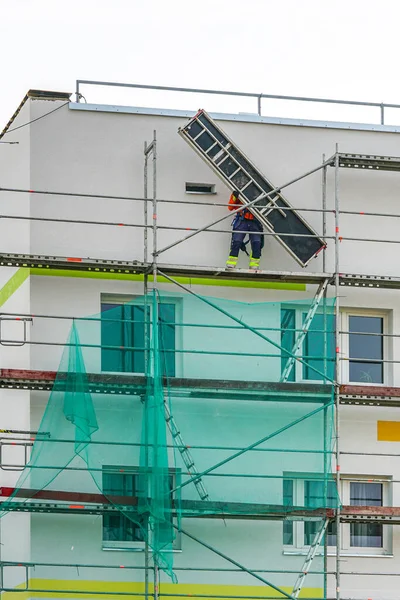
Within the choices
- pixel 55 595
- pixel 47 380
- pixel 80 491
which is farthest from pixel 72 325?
pixel 55 595

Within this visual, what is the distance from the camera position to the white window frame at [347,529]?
23.4 metres

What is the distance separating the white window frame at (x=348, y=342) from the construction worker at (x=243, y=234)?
1582 mm

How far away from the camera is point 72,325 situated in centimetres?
2289

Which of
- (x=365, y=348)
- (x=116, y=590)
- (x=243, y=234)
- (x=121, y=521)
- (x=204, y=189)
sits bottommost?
(x=116, y=590)

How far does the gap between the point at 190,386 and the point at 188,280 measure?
1694 millimetres

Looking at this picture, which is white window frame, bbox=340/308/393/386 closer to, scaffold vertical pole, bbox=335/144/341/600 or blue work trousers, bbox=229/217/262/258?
scaffold vertical pole, bbox=335/144/341/600

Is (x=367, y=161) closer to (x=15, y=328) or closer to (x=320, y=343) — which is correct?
(x=320, y=343)

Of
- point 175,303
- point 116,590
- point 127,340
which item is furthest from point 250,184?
point 116,590

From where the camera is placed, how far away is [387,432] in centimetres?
2402

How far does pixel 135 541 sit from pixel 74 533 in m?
0.89

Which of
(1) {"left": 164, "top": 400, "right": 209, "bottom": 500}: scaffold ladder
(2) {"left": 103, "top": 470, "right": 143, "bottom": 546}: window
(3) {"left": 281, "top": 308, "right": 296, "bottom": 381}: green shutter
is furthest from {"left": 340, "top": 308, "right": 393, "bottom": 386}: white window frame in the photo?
(2) {"left": 103, "top": 470, "right": 143, "bottom": 546}: window

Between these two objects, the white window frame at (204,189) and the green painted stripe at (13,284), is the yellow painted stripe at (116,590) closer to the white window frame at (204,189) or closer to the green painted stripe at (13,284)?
the green painted stripe at (13,284)

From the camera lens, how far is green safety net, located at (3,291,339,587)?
73.7 feet

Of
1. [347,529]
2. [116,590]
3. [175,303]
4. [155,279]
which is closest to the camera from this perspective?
[116,590]
